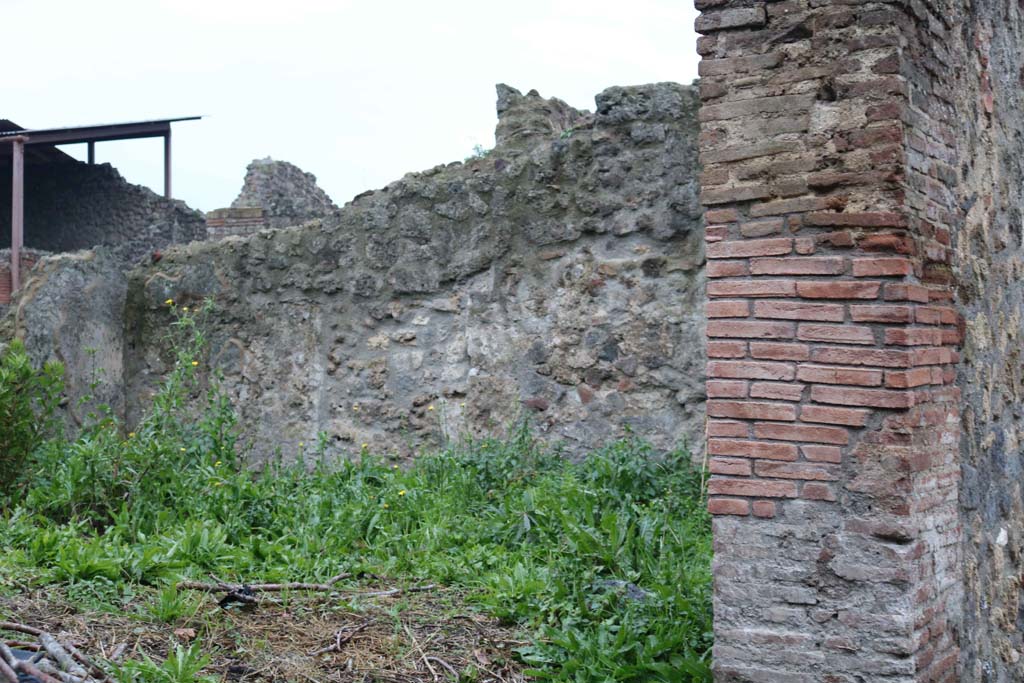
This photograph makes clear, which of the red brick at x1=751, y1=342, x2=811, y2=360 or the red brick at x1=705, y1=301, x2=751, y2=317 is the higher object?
the red brick at x1=705, y1=301, x2=751, y2=317

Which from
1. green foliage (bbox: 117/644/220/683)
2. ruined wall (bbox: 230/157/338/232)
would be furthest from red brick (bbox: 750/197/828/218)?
ruined wall (bbox: 230/157/338/232)

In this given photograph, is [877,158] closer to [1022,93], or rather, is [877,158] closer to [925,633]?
[925,633]

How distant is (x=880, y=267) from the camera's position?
3072 mm

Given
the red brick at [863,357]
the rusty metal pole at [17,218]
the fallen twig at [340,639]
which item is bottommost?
the fallen twig at [340,639]

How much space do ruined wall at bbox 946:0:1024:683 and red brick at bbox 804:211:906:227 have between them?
0.49m

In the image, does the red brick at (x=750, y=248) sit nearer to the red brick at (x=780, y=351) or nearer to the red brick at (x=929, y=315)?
the red brick at (x=780, y=351)

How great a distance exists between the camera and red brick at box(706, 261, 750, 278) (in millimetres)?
3246

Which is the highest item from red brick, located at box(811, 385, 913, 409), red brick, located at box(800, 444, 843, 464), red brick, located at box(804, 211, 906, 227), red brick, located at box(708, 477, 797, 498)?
red brick, located at box(804, 211, 906, 227)

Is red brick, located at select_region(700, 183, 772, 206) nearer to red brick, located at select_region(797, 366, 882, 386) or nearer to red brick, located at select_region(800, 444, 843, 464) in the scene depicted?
red brick, located at select_region(797, 366, 882, 386)

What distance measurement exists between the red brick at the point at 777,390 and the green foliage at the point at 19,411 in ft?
13.3

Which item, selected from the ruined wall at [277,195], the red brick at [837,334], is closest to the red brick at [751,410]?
the red brick at [837,334]

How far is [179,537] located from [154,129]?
48.4ft

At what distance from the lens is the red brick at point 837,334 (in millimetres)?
3078

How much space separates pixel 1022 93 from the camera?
4.52 metres
